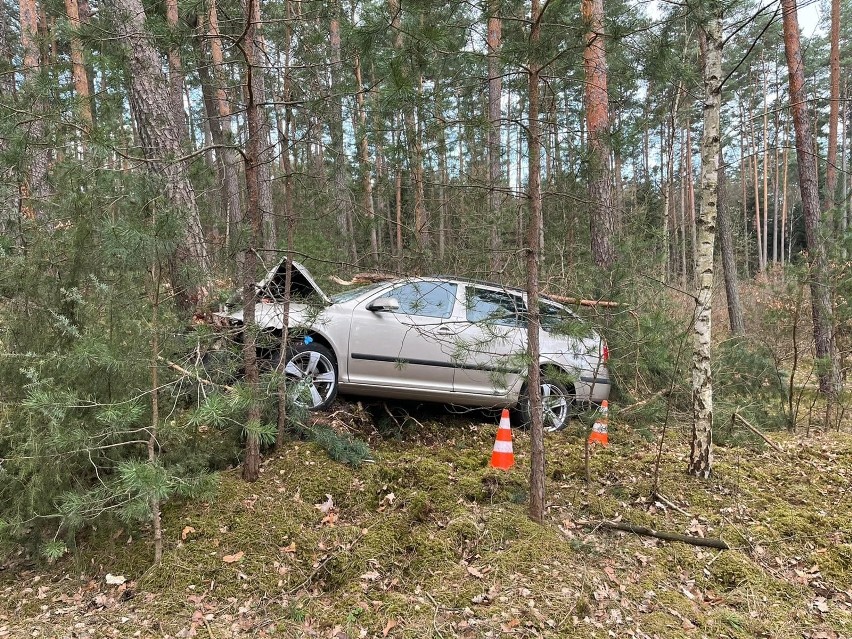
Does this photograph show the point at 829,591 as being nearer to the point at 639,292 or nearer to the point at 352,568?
the point at 352,568

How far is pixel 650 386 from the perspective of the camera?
255 inches

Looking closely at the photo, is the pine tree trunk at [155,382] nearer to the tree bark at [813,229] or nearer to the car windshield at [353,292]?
the car windshield at [353,292]

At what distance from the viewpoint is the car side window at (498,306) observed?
3334mm

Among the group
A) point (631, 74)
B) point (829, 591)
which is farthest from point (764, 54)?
point (829, 591)

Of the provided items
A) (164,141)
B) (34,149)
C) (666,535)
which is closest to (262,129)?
(34,149)

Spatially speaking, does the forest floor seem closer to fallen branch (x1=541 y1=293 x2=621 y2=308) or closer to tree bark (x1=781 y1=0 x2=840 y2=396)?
fallen branch (x1=541 y1=293 x2=621 y2=308)

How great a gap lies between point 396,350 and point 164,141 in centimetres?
324

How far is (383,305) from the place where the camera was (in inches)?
203

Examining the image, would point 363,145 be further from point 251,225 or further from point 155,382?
point 155,382

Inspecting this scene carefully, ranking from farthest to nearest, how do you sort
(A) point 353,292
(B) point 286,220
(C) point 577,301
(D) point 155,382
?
(A) point 353,292 → (B) point 286,220 → (C) point 577,301 → (D) point 155,382

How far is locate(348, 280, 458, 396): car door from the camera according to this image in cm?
518

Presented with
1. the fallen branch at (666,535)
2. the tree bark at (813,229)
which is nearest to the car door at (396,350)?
the fallen branch at (666,535)

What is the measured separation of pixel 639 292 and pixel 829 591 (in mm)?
3472

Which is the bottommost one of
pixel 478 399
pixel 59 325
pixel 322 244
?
pixel 478 399
